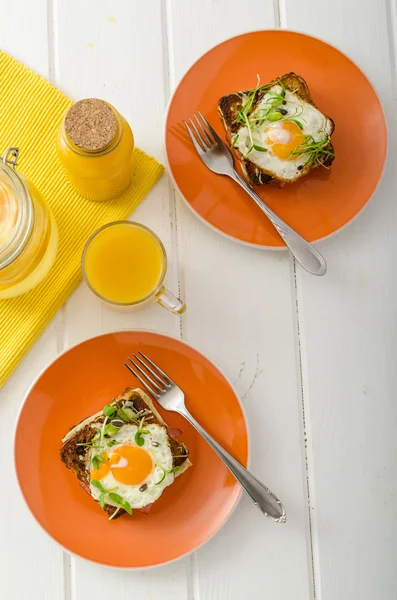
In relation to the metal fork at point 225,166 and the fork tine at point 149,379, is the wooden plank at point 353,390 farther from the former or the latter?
the fork tine at point 149,379

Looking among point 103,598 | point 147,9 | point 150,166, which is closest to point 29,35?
point 147,9

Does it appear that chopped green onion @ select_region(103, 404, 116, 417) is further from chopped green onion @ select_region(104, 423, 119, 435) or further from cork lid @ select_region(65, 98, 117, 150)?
cork lid @ select_region(65, 98, 117, 150)

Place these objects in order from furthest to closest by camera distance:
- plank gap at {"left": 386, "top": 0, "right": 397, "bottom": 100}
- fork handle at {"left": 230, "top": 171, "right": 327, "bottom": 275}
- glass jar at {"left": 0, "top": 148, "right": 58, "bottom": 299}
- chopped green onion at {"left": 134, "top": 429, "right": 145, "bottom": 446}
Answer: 1. plank gap at {"left": 386, "top": 0, "right": 397, "bottom": 100}
2. fork handle at {"left": 230, "top": 171, "right": 327, "bottom": 275}
3. chopped green onion at {"left": 134, "top": 429, "right": 145, "bottom": 446}
4. glass jar at {"left": 0, "top": 148, "right": 58, "bottom": 299}

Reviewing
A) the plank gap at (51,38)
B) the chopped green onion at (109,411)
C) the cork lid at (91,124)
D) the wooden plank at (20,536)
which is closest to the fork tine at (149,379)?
the chopped green onion at (109,411)

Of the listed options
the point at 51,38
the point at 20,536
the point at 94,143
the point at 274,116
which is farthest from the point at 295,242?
the point at 20,536

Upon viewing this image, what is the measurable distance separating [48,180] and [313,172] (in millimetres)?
621

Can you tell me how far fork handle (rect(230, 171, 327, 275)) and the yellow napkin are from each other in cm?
26

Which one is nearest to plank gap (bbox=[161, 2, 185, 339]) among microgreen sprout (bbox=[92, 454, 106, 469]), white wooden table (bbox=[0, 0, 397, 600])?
white wooden table (bbox=[0, 0, 397, 600])

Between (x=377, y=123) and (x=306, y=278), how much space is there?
1.31 ft

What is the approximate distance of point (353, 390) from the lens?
1544 mm

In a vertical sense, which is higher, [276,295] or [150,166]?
[150,166]

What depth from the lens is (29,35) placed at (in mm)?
1529

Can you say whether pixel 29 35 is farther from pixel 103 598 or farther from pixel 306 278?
pixel 103 598

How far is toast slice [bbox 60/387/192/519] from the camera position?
1357 millimetres
